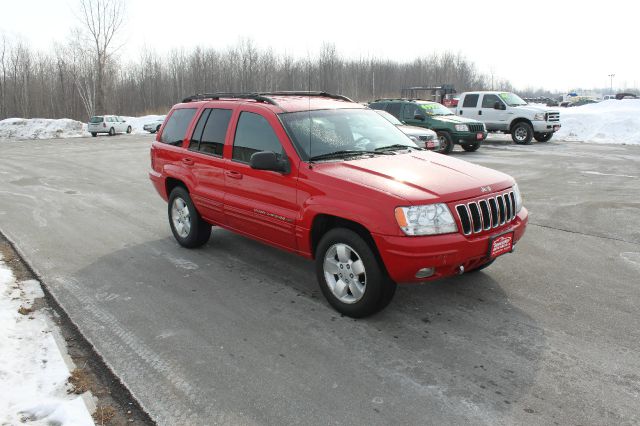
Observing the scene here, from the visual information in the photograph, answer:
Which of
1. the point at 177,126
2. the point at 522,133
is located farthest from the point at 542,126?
the point at 177,126

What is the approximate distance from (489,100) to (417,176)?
17.8 metres

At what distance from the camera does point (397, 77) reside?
248 ft

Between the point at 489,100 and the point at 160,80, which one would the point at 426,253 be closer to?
the point at 489,100

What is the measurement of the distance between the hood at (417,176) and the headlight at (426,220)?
0.20ft

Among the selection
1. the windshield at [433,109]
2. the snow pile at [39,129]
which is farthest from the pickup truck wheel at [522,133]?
the snow pile at [39,129]

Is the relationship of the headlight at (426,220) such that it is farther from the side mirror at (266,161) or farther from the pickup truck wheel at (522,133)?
the pickup truck wheel at (522,133)

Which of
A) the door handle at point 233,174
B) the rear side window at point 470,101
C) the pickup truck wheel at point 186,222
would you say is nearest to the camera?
the door handle at point 233,174

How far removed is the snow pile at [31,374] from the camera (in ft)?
9.57

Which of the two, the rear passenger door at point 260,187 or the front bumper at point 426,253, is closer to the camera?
the front bumper at point 426,253

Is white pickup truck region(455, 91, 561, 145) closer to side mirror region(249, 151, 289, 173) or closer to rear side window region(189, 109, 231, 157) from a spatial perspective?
rear side window region(189, 109, 231, 157)

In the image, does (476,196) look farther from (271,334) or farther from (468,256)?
(271,334)

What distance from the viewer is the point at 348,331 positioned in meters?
3.95

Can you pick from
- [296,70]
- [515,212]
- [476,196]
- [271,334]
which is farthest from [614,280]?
[296,70]

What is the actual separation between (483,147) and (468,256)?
1660 cm
